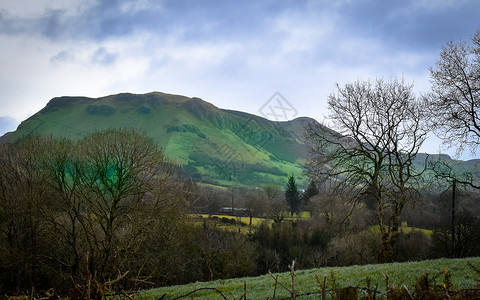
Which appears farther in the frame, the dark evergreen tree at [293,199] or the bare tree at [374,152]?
the dark evergreen tree at [293,199]

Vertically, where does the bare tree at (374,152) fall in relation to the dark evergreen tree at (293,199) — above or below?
above

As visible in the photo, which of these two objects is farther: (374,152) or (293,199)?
(293,199)

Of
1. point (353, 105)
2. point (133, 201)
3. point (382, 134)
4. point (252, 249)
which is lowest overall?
point (252, 249)

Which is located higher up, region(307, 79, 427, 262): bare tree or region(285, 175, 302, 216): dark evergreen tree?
region(307, 79, 427, 262): bare tree

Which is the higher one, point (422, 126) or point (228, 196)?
point (422, 126)

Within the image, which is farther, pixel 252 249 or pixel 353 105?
pixel 252 249

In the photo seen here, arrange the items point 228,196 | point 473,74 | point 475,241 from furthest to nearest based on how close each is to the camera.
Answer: point 228,196 < point 475,241 < point 473,74

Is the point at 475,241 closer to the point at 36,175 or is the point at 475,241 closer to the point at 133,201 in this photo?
the point at 133,201

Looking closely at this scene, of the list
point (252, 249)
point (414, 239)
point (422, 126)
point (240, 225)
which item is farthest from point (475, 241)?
point (240, 225)

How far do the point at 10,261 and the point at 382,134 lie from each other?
2661cm

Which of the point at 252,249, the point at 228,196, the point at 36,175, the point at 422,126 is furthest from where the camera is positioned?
the point at 228,196

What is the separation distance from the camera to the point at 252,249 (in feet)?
169

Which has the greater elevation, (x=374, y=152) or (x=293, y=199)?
(x=374, y=152)

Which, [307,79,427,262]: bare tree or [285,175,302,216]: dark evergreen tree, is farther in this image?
[285,175,302,216]: dark evergreen tree
